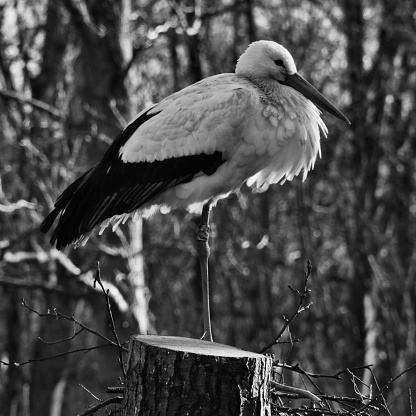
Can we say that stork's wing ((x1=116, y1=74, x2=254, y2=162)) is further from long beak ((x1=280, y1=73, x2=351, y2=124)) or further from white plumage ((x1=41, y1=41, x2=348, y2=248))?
long beak ((x1=280, y1=73, x2=351, y2=124))

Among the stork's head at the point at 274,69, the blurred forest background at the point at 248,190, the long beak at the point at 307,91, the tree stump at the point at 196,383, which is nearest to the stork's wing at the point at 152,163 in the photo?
the stork's head at the point at 274,69

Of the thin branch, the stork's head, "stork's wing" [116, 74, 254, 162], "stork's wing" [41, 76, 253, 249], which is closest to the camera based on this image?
the thin branch

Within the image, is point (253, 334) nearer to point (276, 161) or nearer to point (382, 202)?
point (382, 202)

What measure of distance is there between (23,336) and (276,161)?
899 centimetres

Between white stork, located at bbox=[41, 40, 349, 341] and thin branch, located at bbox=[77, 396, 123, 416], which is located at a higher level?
white stork, located at bbox=[41, 40, 349, 341]

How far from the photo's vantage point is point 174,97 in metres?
6.55

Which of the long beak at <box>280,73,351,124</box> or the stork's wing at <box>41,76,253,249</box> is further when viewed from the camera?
the long beak at <box>280,73,351,124</box>

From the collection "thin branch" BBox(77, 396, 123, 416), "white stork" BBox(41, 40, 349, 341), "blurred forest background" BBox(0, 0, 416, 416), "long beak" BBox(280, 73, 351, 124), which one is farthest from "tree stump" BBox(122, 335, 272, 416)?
"blurred forest background" BBox(0, 0, 416, 416)

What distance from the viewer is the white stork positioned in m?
6.30

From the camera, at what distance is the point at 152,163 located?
21.4 feet

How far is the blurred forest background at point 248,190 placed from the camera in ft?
37.3

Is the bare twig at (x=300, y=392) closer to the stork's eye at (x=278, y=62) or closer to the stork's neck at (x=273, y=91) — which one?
the stork's neck at (x=273, y=91)

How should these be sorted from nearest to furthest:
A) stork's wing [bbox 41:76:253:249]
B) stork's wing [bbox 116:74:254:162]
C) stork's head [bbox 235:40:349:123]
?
1. stork's wing [bbox 116:74:254:162]
2. stork's wing [bbox 41:76:253:249]
3. stork's head [bbox 235:40:349:123]

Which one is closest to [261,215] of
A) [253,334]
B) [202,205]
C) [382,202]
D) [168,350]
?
[253,334]
